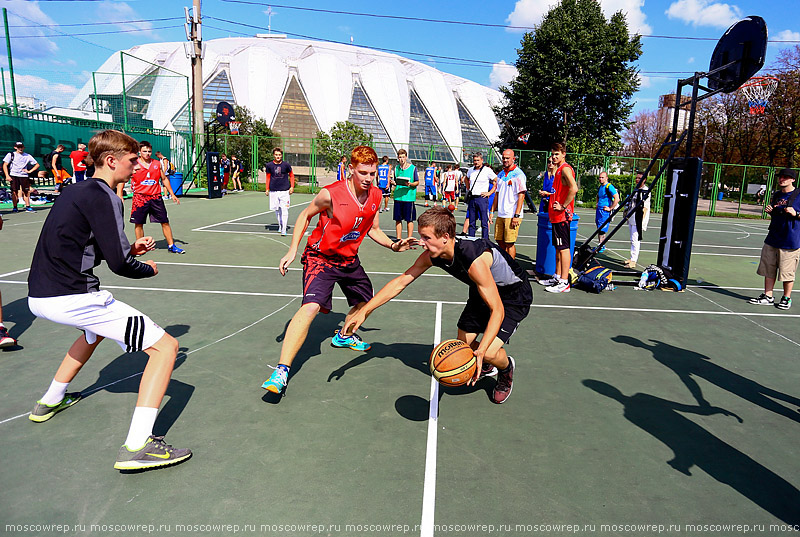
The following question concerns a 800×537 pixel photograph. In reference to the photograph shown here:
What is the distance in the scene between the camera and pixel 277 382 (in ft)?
13.2

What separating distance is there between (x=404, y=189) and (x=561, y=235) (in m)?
4.81

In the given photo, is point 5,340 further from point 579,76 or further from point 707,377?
point 579,76

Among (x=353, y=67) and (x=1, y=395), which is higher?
(x=353, y=67)

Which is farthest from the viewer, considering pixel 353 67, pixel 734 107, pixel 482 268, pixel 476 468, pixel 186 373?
pixel 353 67

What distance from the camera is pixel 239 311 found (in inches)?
259

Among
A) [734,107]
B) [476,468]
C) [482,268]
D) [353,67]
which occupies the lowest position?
[476,468]

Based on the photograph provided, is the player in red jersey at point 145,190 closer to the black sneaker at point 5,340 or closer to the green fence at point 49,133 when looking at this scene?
the black sneaker at point 5,340

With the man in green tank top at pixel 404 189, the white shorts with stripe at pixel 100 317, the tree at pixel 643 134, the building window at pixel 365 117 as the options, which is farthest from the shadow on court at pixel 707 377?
the building window at pixel 365 117

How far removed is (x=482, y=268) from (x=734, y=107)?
163ft

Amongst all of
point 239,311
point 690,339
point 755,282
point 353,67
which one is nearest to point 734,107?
point 755,282

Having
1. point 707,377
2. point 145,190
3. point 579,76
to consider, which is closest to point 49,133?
point 145,190

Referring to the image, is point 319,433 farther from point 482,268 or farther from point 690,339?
point 690,339

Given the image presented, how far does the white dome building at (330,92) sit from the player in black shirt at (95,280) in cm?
7339

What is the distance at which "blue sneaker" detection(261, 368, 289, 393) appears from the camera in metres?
3.96
